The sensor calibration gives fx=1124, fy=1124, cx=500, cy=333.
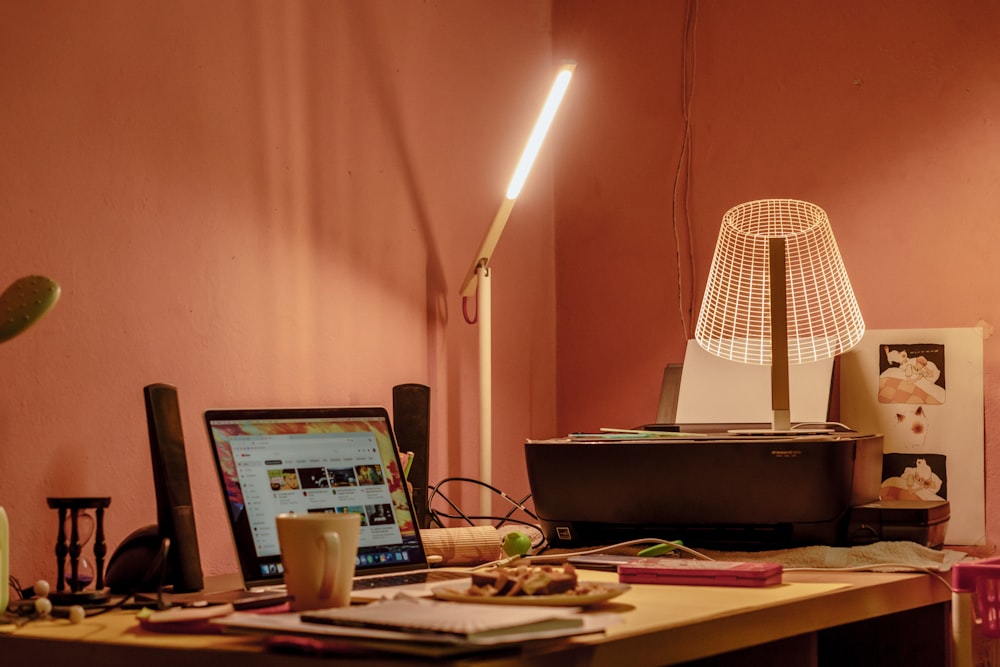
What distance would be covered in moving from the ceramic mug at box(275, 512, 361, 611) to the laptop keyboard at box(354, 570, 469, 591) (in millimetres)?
188

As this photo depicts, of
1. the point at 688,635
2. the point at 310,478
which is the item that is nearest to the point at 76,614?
the point at 310,478

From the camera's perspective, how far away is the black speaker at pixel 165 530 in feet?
3.81

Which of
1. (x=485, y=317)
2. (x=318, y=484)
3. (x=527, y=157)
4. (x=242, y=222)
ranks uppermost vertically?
(x=527, y=157)

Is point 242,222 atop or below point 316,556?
atop

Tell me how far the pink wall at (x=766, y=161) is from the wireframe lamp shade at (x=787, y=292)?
13cm

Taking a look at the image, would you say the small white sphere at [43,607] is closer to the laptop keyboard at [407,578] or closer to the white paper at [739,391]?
the laptop keyboard at [407,578]

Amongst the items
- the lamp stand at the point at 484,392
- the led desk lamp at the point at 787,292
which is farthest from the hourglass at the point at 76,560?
the led desk lamp at the point at 787,292

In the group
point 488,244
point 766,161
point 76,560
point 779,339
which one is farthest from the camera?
point 766,161

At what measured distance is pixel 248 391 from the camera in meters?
1.53

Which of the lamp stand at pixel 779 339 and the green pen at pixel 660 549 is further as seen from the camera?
the lamp stand at pixel 779 339

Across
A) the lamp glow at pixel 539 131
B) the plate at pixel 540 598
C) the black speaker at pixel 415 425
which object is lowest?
the plate at pixel 540 598

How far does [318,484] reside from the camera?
1233 mm

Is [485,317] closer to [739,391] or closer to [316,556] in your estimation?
[739,391]

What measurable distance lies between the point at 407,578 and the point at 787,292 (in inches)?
32.0
